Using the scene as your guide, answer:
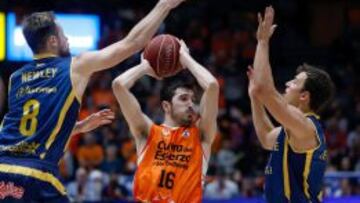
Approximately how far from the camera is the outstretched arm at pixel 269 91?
6473mm

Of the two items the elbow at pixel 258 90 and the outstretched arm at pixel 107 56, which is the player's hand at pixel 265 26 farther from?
the outstretched arm at pixel 107 56

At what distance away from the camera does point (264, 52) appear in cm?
649

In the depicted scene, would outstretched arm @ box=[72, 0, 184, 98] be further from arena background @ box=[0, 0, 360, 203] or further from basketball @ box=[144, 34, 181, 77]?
arena background @ box=[0, 0, 360, 203]

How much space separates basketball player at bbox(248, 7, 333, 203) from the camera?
6.54 metres

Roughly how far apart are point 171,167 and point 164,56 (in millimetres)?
835

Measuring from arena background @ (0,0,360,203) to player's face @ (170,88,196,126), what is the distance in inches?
156

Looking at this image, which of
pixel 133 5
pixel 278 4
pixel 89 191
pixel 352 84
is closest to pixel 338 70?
pixel 352 84

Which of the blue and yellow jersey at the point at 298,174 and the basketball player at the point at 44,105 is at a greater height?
the basketball player at the point at 44,105

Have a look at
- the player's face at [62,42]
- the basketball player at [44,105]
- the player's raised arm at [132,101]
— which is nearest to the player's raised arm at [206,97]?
the player's raised arm at [132,101]

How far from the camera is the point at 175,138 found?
7379 millimetres

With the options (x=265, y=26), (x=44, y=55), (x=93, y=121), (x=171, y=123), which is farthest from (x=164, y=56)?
(x=44, y=55)

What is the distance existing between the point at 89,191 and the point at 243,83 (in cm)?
437

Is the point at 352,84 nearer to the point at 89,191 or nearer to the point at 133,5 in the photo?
the point at 133,5

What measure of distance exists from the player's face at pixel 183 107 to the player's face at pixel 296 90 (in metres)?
0.84
